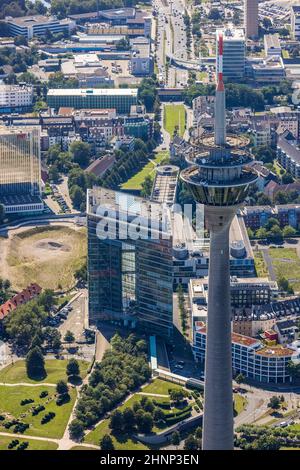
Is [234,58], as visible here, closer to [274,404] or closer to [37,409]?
[274,404]

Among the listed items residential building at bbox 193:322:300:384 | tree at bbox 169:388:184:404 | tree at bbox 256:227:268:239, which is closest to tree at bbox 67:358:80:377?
tree at bbox 169:388:184:404

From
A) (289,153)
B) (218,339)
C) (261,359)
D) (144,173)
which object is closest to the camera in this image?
(218,339)

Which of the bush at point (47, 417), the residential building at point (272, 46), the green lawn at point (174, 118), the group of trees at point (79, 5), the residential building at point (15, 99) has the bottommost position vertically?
the bush at point (47, 417)

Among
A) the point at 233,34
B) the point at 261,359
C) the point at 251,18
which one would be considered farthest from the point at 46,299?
the point at 251,18

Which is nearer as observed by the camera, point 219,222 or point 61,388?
point 219,222

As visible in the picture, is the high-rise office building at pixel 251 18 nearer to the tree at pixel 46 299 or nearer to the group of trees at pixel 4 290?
the group of trees at pixel 4 290

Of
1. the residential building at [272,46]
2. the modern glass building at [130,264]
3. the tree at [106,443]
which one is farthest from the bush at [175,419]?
the residential building at [272,46]
